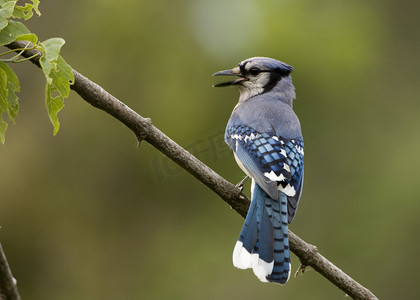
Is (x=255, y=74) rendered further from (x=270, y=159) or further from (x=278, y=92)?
(x=270, y=159)

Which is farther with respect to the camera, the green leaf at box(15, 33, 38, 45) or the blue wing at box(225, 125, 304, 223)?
the blue wing at box(225, 125, 304, 223)

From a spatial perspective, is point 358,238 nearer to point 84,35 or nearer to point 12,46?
point 84,35

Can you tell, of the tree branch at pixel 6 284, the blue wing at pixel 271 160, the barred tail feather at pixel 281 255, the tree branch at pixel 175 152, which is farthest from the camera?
the blue wing at pixel 271 160

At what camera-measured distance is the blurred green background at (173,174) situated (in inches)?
218

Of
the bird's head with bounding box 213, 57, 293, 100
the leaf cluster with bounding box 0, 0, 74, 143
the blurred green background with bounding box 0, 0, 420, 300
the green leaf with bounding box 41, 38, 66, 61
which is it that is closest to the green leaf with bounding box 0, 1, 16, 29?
the leaf cluster with bounding box 0, 0, 74, 143

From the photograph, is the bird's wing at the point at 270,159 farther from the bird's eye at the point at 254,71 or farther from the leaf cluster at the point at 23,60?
the leaf cluster at the point at 23,60

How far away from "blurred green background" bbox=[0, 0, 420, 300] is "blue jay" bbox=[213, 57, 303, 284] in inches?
61.5

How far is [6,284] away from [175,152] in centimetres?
95

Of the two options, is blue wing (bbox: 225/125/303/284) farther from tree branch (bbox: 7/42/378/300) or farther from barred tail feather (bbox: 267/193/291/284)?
tree branch (bbox: 7/42/378/300)

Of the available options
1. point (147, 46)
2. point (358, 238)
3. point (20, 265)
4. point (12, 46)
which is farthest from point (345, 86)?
point (12, 46)

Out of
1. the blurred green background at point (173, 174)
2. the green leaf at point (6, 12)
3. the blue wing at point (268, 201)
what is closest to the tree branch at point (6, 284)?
the green leaf at point (6, 12)

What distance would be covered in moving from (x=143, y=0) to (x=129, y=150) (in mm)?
1382

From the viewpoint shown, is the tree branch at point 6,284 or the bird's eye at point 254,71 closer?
the tree branch at point 6,284

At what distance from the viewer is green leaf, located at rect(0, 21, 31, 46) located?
1.66 meters
